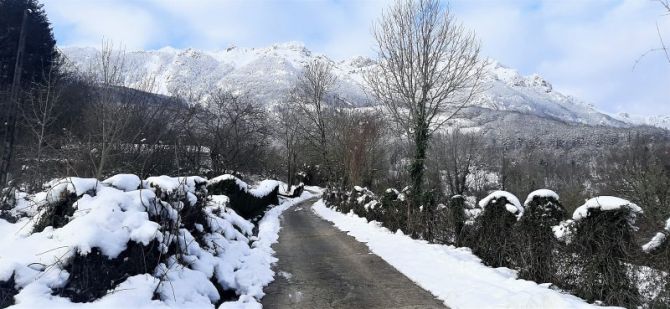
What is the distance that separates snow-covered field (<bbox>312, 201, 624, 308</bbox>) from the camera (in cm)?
555

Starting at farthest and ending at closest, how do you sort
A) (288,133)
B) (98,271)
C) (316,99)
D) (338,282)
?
(288,133)
(316,99)
(338,282)
(98,271)

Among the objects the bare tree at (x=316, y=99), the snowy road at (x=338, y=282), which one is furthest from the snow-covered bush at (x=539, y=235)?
the bare tree at (x=316, y=99)

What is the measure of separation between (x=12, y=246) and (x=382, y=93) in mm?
13849

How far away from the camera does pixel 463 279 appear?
717cm

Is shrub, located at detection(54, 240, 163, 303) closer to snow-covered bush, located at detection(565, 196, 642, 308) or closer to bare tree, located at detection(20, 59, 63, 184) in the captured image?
snow-covered bush, located at detection(565, 196, 642, 308)

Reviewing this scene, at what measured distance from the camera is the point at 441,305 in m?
6.02

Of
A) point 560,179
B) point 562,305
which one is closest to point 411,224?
point 562,305

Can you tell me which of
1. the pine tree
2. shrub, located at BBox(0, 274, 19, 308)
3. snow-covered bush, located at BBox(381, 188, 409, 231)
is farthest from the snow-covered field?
the pine tree

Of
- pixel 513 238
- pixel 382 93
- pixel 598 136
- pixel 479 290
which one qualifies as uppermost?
pixel 598 136

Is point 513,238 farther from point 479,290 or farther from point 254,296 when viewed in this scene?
point 254,296

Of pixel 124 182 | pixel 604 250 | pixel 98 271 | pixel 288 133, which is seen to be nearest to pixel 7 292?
pixel 98 271

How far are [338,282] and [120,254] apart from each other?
3.68 metres

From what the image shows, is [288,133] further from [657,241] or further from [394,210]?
[657,241]

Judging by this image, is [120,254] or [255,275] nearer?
[120,254]
